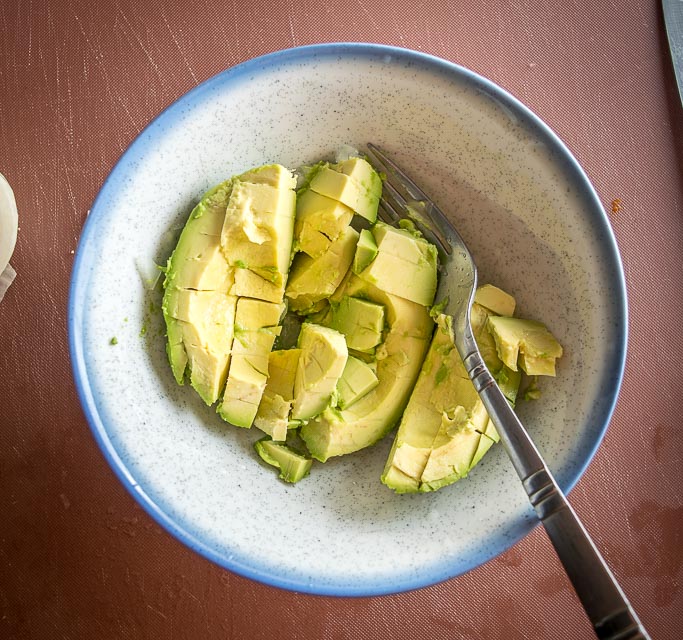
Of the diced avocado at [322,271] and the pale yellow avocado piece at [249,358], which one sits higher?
the diced avocado at [322,271]

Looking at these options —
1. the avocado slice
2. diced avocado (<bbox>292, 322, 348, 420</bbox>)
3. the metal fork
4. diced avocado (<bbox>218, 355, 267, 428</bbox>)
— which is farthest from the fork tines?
diced avocado (<bbox>218, 355, 267, 428</bbox>)

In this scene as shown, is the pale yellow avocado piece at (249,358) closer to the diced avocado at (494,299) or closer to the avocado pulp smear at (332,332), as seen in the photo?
the avocado pulp smear at (332,332)

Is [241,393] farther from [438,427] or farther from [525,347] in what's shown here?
[525,347]

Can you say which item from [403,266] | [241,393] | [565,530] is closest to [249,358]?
[241,393]

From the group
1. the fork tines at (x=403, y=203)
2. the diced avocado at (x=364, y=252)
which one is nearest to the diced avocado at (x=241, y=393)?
the diced avocado at (x=364, y=252)

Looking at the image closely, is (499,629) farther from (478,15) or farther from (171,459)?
(478,15)

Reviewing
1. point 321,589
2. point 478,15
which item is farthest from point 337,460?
point 478,15
